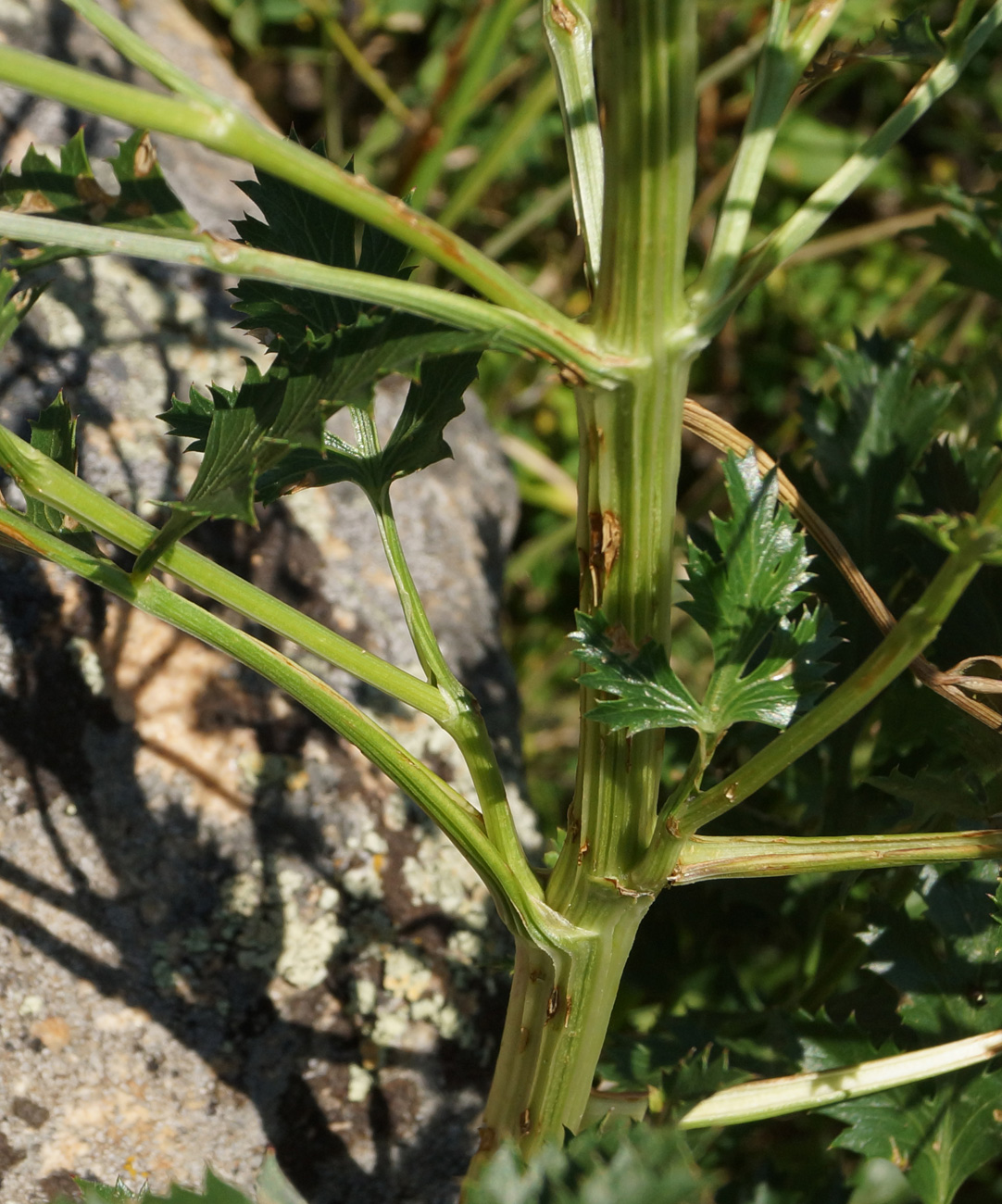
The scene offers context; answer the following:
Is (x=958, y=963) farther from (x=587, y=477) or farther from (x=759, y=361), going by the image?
(x=759, y=361)

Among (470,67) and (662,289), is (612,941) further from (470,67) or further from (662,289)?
(470,67)

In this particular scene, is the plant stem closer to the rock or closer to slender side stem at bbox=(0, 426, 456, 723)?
slender side stem at bbox=(0, 426, 456, 723)

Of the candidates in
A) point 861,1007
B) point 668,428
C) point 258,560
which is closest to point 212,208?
point 258,560

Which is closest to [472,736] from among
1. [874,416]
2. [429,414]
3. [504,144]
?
[429,414]

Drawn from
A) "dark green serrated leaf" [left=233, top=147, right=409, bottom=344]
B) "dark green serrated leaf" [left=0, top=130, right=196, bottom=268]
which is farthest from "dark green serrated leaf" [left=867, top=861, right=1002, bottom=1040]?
"dark green serrated leaf" [left=0, top=130, right=196, bottom=268]

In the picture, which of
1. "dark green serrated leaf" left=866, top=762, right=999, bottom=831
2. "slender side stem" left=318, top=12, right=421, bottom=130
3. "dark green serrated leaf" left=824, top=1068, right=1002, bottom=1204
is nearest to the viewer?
"dark green serrated leaf" left=866, top=762, right=999, bottom=831

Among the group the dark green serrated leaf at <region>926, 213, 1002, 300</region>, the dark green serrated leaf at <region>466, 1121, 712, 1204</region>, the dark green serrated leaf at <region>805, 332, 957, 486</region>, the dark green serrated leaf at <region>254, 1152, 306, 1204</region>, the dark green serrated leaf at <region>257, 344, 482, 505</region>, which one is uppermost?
the dark green serrated leaf at <region>926, 213, 1002, 300</region>

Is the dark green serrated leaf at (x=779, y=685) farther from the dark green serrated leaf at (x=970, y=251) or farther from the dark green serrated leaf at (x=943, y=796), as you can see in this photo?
the dark green serrated leaf at (x=970, y=251)
